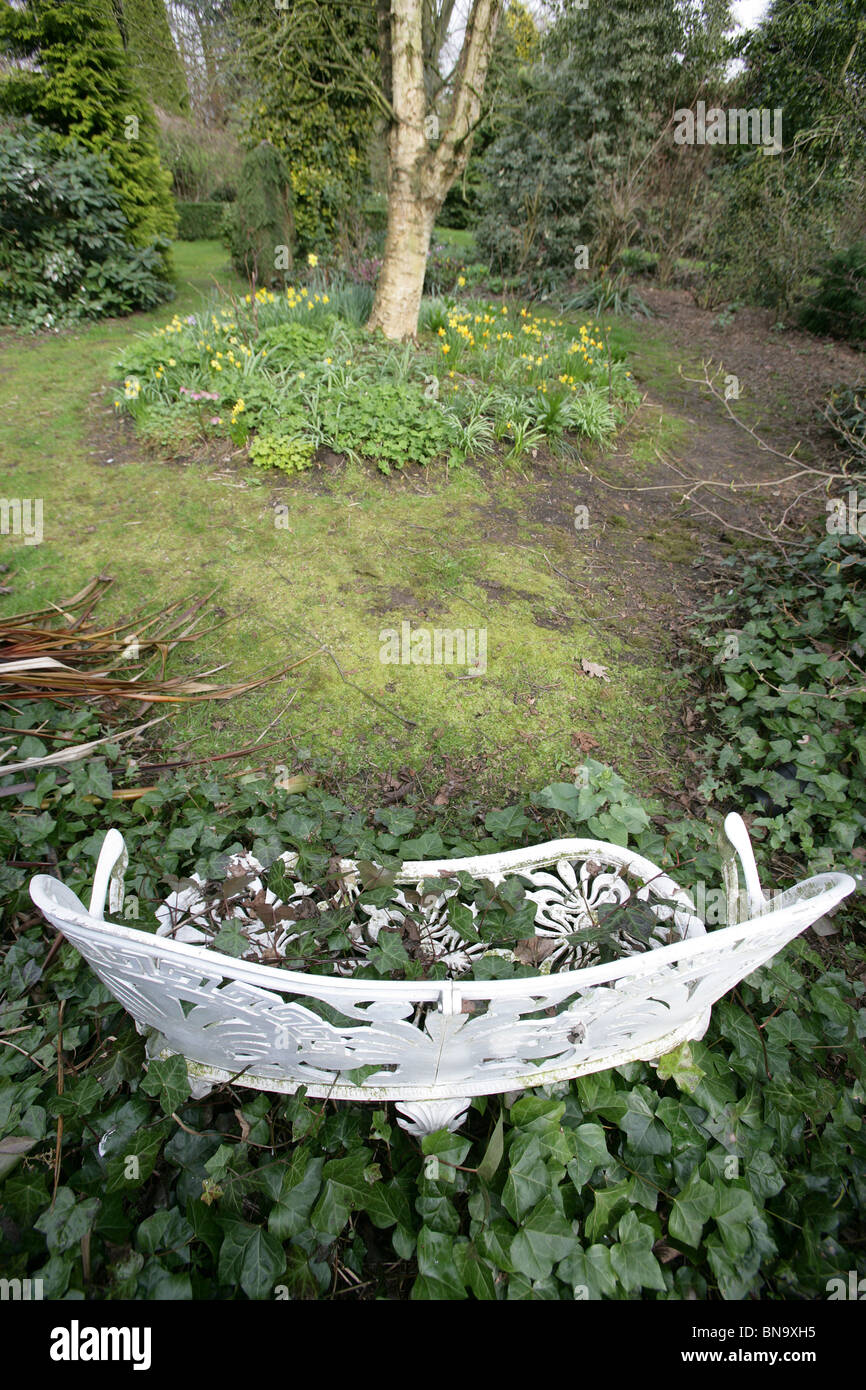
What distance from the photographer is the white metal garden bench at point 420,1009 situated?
46.8 inches

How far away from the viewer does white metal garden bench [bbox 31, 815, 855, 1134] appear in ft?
3.90

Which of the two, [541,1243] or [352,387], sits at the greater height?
[352,387]

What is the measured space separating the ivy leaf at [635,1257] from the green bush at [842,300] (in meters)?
11.3

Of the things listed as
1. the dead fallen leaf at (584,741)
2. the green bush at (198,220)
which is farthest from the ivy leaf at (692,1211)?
the green bush at (198,220)

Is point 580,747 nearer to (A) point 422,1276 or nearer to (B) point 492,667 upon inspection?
(B) point 492,667

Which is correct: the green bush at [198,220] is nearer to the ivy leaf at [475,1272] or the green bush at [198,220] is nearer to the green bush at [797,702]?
the green bush at [797,702]

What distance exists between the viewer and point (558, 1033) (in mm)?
1362

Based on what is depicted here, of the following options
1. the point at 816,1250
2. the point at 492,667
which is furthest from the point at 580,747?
the point at 816,1250

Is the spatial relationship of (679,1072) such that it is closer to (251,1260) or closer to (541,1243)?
(541,1243)

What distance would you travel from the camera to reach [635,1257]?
135 cm

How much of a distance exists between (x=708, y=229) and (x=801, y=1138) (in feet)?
43.9

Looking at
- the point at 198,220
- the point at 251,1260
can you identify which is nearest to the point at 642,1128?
the point at 251,1260

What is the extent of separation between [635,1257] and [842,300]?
1171 cm

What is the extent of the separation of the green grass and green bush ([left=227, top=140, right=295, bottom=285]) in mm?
4800
